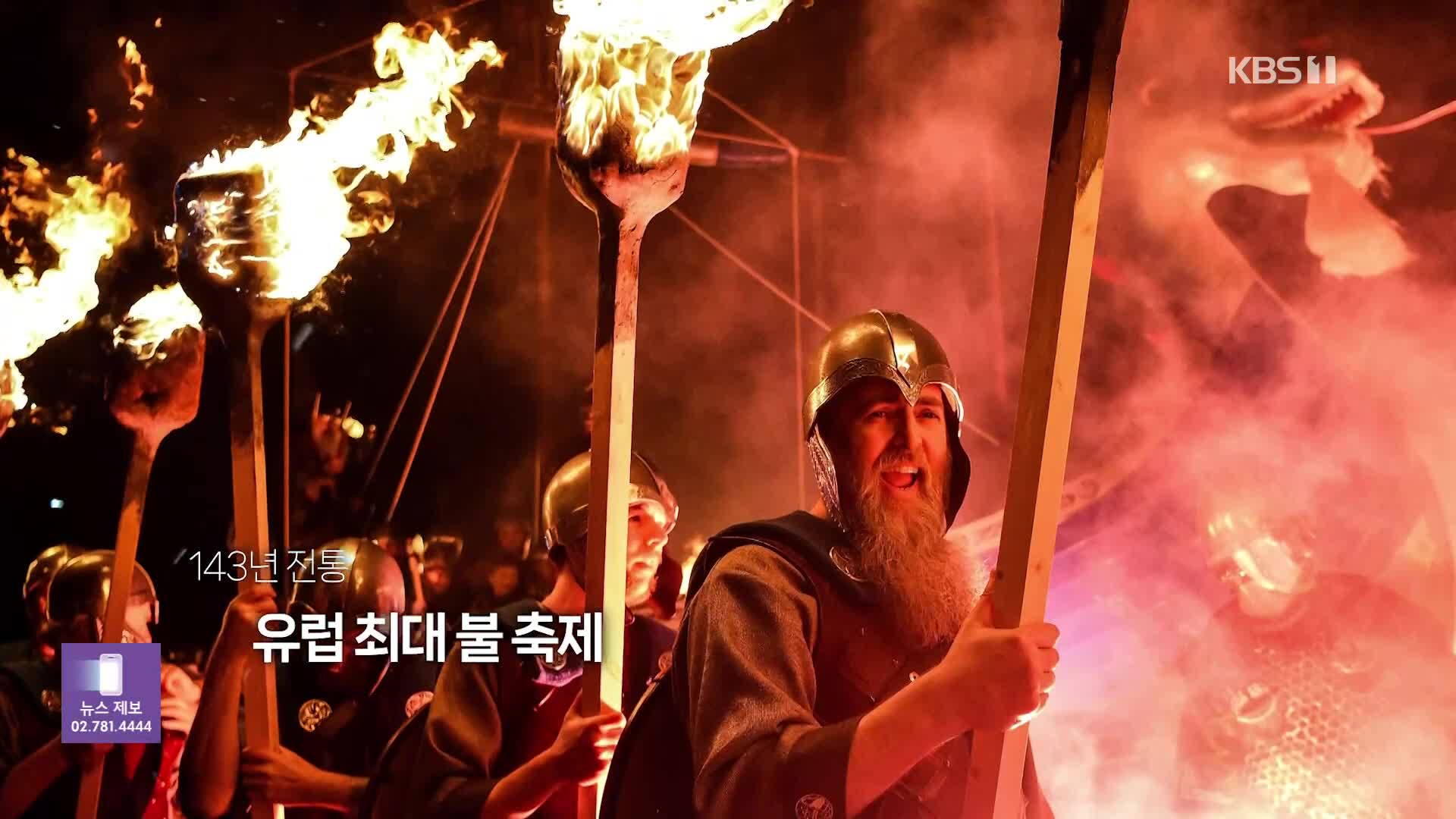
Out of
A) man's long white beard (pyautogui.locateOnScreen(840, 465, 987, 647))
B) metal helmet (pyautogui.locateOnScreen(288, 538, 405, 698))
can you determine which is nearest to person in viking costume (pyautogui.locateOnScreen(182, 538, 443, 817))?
metal helmet (pyautogui.locateOnScreen(288, 538, 405, 698))

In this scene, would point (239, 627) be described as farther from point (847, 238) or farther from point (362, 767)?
point (847, 238)

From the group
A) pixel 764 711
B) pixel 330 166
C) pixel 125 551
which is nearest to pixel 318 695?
pixel 125 551

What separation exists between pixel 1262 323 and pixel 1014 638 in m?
2.69

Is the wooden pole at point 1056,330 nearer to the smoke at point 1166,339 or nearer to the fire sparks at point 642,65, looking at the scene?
the fire sparks at point 642,65

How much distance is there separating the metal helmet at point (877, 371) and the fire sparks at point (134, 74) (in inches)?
144

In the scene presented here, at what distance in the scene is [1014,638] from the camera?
6.49 ft

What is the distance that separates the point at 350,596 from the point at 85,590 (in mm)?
1175

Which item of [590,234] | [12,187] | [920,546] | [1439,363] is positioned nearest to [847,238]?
[590,234]

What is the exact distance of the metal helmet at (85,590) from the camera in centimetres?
483

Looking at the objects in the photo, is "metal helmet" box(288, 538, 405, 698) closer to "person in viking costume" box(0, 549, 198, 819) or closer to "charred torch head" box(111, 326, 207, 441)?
"person in viking costume" box(0, 549, 198, 819)

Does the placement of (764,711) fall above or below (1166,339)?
below

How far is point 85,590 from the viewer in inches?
192

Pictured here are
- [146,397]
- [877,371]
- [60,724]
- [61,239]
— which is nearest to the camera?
[877,371]

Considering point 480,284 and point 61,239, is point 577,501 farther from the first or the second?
point 61,239
